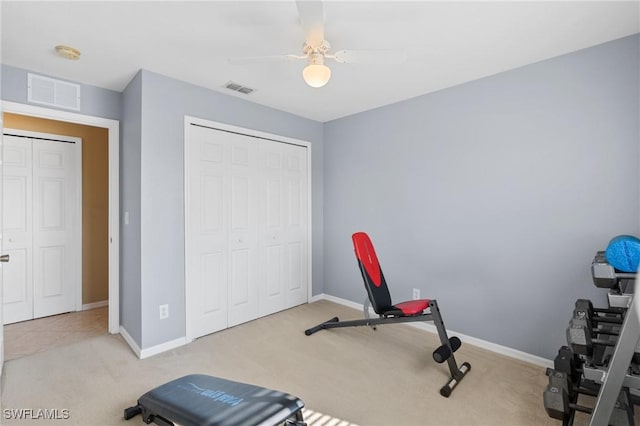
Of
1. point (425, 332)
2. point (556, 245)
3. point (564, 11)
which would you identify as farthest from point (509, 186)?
point (425, 332)

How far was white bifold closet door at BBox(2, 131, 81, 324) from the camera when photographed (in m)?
3.34

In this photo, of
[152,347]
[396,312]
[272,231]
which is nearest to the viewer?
[396,312]

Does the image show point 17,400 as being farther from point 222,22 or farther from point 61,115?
point 222,22

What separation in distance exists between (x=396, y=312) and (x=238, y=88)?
253 cm

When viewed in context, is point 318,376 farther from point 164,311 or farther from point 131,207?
point 131,207

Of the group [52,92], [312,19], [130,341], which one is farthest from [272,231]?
[312,19]

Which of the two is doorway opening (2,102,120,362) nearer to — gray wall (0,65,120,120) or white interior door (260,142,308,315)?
gray wall (0,65,120,120)

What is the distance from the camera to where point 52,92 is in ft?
8.77

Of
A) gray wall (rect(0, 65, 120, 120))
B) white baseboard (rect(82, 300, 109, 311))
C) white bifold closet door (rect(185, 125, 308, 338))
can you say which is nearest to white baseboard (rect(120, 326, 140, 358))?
white bifold closet door (rect(185, 125, 308, 338))

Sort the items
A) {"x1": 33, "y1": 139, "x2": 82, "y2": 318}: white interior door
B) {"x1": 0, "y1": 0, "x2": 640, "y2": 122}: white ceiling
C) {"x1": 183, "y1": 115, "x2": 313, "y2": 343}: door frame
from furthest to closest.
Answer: {"x1": 33, "y1": 139, "x2": 82, "y2": 318}: white interior door
{"x1": 183, "y1": 115, "x2": 313, "y2": 343}: door frame
{"x1": 0, "y1": 0, "x2": 640, "y2": 122}: white ceiling

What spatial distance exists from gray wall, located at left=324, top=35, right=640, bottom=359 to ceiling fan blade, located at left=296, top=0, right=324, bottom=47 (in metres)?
1.74

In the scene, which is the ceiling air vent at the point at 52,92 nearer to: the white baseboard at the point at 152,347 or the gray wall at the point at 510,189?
the white baseboard at the point at 152,347

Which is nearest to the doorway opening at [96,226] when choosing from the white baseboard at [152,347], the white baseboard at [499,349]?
the white baseboard at [152,347]

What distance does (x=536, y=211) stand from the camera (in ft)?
8.27
